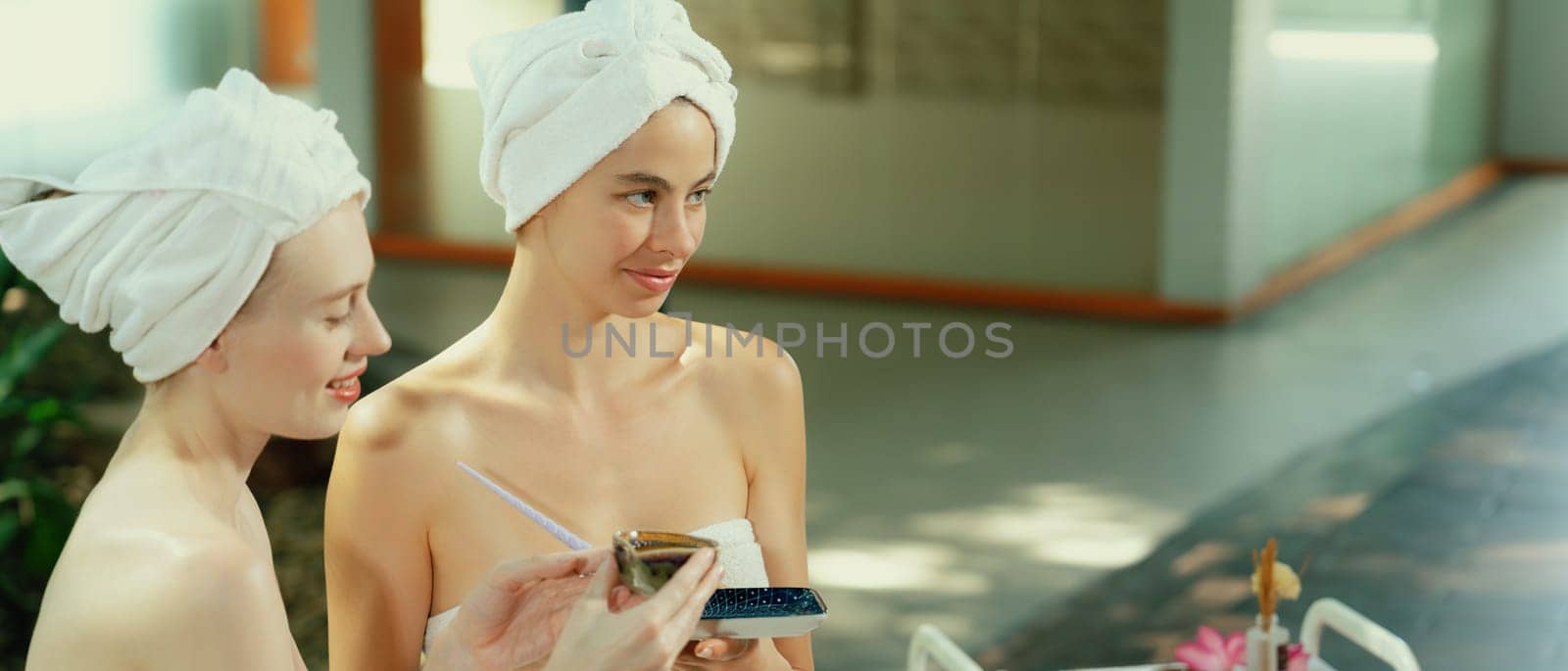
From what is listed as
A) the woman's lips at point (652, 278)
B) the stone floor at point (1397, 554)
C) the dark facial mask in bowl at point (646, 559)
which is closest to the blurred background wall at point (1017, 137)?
the stone floor at point (1397, 554)

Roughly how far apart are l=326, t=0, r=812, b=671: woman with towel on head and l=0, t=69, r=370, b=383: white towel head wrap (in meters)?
0.38

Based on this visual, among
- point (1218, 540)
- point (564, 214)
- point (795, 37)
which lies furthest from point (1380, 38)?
point (564, 214)

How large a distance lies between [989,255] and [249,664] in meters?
7.44

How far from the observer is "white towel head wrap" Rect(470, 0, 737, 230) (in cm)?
185

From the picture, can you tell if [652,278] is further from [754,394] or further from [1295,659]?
[1295,659]

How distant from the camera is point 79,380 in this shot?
19.2 ft

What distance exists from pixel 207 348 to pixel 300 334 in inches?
3.1

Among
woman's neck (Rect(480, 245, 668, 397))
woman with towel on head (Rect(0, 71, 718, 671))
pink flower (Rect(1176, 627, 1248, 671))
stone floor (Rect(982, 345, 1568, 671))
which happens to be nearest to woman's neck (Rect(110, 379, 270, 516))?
woman with towel on head (Rect(0, 71, 718, 671))

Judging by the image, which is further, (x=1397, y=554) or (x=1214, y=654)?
(x=1397, y=554)

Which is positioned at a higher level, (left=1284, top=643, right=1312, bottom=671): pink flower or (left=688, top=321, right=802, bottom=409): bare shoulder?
(left=688, top=321, right=802, bottom=409): bare shoulder

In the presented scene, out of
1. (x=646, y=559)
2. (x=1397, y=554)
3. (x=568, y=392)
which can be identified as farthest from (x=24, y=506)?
(x=1397, y=554)

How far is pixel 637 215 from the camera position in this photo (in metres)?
1.89

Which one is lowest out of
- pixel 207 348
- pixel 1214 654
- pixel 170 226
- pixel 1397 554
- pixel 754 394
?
pixel 1397 554

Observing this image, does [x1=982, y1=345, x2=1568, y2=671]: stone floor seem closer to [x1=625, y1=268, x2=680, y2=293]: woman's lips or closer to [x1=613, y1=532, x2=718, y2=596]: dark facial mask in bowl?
[x1=625, y1=268, x2=680, y2=293]: woman's lips
